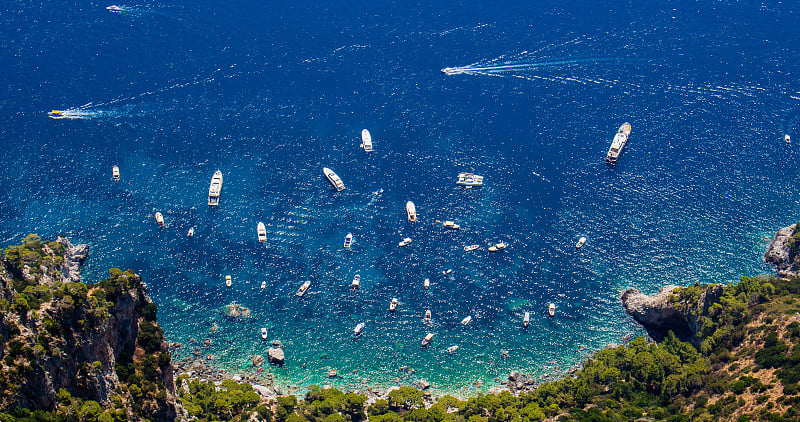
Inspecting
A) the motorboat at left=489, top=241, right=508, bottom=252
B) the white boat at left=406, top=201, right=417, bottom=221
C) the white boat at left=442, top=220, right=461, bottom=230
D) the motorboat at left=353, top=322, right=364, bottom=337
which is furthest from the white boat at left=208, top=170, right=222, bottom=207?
the motorboat at left=489, top=241, right=508, bottom=252

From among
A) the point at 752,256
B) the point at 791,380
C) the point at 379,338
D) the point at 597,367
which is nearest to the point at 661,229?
the point at 752,256

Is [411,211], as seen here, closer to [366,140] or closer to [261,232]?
[366,140]

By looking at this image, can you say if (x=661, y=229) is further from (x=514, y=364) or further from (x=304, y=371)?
(x=304, y=371)

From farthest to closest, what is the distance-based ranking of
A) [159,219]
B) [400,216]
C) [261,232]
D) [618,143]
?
1. [618,143]
2. [400,216]
3. [159,219]
4. [261,232]

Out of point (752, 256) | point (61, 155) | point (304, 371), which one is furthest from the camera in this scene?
point (61, 155)

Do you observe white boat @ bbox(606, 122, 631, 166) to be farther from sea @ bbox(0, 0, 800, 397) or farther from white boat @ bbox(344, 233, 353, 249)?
white boat @ bbox(344, 233, 353, 249)

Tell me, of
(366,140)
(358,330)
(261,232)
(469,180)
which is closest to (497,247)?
(469,180)
